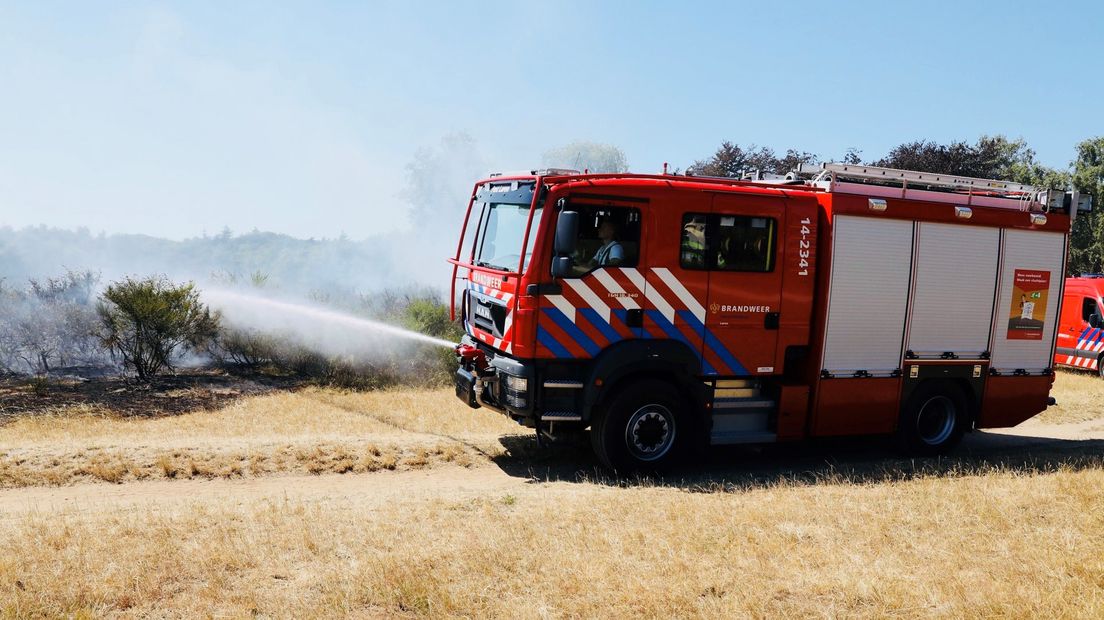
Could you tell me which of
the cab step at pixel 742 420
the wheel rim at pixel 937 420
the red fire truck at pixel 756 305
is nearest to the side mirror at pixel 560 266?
the red fire truck at pixel 756 305

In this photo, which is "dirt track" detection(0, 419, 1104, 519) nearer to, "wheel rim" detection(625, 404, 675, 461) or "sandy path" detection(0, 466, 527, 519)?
"sandy path" detection(0, 466, 527, 519)

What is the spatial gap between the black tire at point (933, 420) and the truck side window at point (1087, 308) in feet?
39.2

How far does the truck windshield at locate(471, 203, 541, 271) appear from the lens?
8.82 metres

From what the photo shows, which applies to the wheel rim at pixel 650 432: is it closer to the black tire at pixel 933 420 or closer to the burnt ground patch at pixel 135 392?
the black tire at pixel 933 420

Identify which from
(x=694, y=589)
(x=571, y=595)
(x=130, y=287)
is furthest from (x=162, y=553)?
(x=130, y=287)

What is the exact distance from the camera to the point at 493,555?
19.1 feet

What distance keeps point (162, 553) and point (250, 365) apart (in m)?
13.8

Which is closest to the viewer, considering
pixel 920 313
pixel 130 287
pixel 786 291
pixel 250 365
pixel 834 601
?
pixel 834 601

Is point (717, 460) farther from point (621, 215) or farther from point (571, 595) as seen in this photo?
point (571, 595)

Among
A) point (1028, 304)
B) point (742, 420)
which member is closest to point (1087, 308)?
Answer: point (1028, 304)

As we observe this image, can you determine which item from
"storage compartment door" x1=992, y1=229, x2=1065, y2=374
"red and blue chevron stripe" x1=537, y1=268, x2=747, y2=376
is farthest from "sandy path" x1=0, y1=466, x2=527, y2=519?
"storage compartment door" x1=992, y1=229, x2=1065, y2=374

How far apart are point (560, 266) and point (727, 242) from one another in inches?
79.8

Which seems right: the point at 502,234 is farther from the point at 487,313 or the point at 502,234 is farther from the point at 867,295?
the point at 867,295

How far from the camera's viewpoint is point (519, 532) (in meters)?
6.38
